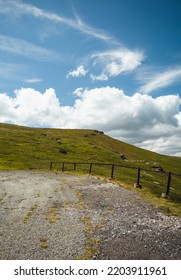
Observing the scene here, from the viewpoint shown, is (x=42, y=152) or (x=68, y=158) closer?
(x=68, y=158)

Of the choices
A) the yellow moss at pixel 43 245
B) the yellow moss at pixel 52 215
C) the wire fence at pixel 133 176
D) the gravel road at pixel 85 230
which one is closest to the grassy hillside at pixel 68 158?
the wire fence at pixel 133 176

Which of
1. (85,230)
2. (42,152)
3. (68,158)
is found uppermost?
(42,152)

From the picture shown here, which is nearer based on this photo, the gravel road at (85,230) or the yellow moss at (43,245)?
the gravel road at (85,230)

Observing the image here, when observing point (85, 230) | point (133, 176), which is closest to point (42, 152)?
point (133, 176)

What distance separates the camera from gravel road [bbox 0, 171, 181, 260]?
9.50 m

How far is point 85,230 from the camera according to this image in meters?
12.1

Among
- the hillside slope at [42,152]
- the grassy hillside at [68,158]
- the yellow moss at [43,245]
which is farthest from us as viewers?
the hillside slope at [42,152]

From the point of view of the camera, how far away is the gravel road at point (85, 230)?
9500 millimetres

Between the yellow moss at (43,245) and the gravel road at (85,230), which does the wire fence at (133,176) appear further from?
the yellow moss at (43,245)

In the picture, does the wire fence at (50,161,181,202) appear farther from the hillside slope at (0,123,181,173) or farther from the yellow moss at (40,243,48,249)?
the yellow moss at (40,243,48,249)

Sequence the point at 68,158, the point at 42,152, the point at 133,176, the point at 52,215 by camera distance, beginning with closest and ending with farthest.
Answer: the point at 52,215 → the point at 133,176 → the point at 68,158 → the point at 42,152

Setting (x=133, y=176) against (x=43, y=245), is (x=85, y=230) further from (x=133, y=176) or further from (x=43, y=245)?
(x=133, y=176)

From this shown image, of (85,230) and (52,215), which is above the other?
(85,230)
